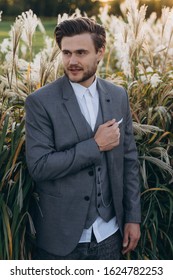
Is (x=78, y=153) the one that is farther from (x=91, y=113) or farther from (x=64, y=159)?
(x=91, y=113)

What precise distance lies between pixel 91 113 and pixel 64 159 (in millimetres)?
349

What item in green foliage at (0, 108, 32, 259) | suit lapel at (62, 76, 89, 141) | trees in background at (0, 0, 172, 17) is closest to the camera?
suit lapel at (62, 76, 89, 141)

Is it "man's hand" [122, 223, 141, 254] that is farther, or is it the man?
"man's hand" [122, 223, 141, 254]

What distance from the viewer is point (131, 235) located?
3092mm

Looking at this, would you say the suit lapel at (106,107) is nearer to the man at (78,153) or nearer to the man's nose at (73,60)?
the man at (78,153)

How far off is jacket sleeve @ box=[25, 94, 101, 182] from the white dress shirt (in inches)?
7.9

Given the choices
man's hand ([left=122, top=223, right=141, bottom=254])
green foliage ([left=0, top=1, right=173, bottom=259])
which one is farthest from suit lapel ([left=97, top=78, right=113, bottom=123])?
man's hand ([left=122, top=223, right=141, bottom=254])

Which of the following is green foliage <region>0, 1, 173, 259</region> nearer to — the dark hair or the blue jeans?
the blue jeans

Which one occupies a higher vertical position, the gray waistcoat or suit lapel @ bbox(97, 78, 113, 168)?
suit lapel @ bbox(97, 78, 113, 168)

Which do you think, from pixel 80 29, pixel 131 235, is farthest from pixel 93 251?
pixel 80 29

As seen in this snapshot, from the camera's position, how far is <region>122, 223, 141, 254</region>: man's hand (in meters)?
3.08

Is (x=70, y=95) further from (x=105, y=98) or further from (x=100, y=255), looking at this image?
(x=100, y=255)

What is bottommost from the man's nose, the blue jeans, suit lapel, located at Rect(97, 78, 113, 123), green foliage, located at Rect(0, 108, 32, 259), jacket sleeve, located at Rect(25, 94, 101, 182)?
the blue jeans

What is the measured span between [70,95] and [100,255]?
0.88 meters
